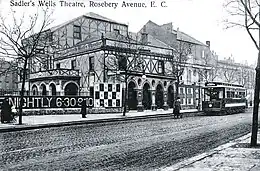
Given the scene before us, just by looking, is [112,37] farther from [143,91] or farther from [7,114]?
[7,114]

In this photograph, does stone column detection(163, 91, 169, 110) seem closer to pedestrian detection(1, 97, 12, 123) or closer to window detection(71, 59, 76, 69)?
window detection(71, 59, 76, 69)

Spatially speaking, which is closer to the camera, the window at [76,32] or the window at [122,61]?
the window at [122,61]

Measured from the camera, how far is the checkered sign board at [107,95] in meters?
28.8

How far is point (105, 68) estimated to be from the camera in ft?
105

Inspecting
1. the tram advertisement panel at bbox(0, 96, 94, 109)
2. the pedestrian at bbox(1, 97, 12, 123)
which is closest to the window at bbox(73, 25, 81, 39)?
the tram advertisement panel at bbox(0, 96, 94, 109)

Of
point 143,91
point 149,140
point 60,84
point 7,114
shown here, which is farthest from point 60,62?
point 149,140

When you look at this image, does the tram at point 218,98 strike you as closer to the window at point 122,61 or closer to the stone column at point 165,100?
the window at point 122,61

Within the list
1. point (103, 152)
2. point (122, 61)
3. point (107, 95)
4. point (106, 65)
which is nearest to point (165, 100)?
point (122, 61)

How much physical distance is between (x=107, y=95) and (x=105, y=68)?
3522mm

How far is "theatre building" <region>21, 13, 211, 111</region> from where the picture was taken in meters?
30.3

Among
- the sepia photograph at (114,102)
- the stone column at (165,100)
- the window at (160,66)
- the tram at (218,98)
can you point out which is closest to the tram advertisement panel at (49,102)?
the sepia photograph at (114,102)

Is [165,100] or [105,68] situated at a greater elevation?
[105,68]

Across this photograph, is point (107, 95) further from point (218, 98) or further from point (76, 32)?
point (218, 98)

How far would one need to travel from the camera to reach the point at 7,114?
1844cm
